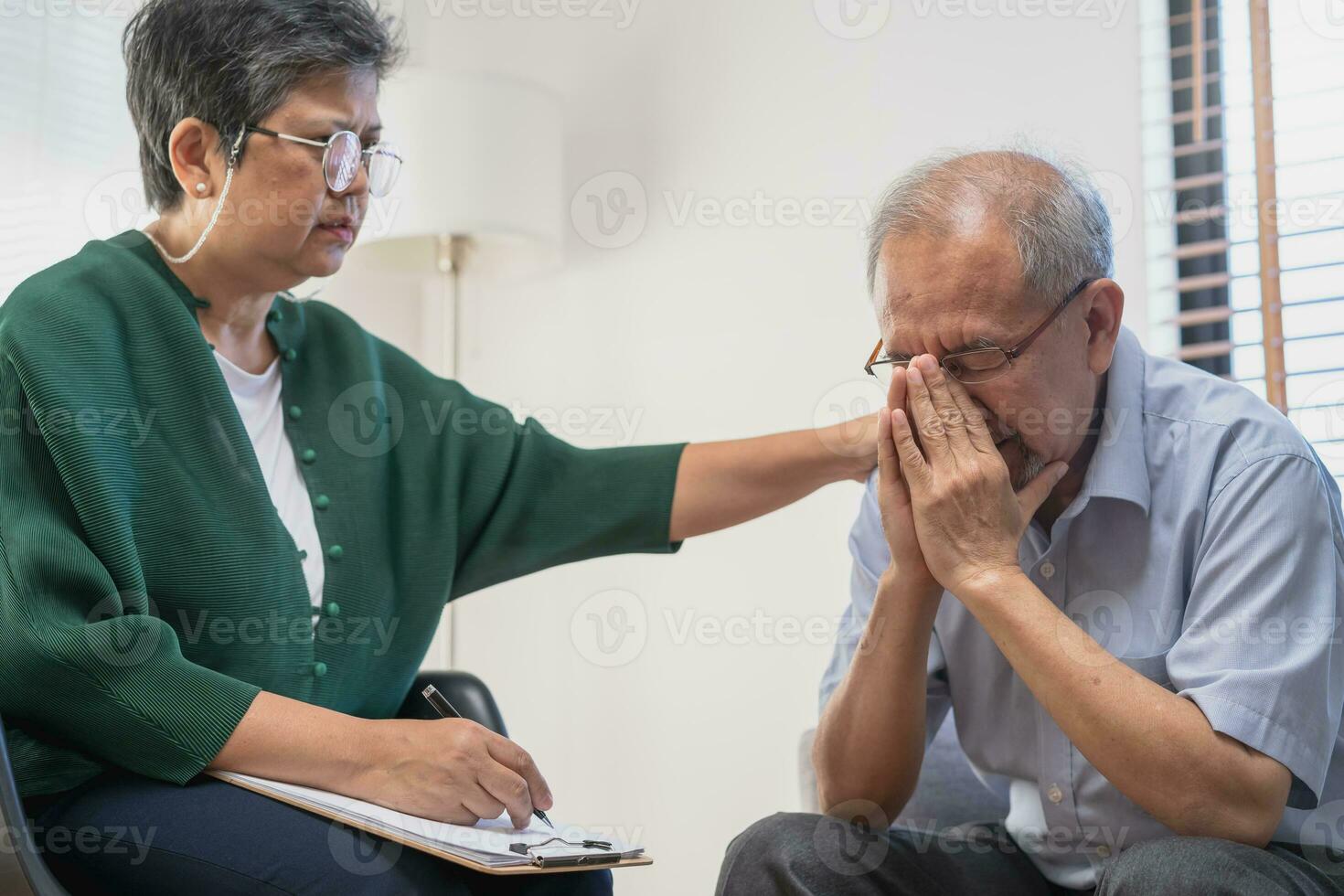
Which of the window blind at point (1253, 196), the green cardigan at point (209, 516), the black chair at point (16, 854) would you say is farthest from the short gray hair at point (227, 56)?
the window blind at point (1253, 196)

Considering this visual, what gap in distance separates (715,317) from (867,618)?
1.39 m

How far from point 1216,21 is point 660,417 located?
1392 mm

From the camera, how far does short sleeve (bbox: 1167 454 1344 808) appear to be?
1138mm

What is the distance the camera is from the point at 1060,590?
1418 millimetres

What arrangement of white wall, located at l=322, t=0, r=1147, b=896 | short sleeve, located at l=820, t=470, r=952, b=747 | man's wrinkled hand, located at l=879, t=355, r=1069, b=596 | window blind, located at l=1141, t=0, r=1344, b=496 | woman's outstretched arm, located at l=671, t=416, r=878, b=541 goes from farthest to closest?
1. white wall, located at l=322, t=0, r=1147, b=896
2. window blind, located at l=1141, t=0, r=1344, b=496
3. woman's outstretched arm, located at l=671, t=416, r=878, b=541
4. short sleeve, located at l=820, t=470, r=952, b=747
5. man's wrinkled hand, located at l=879, t=355, r=1069, b=596

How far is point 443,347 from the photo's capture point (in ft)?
10.1

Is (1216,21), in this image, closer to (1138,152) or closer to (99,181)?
(1138,152)

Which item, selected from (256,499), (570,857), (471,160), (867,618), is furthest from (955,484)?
(471,160)

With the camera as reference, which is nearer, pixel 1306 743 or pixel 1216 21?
pixel 1306 743

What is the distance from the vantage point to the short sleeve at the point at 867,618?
1505 millimetres

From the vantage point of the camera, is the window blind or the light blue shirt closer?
the light blue shirt

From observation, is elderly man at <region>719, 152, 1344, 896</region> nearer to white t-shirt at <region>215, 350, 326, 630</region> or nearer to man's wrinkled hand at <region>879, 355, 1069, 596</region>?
man's wrinkled hand at <region>879, 355, 1069, 596</region>

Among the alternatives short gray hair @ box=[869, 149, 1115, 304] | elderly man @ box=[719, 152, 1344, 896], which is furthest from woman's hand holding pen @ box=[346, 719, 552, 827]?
short gray hair @ box=[869, 149, 1115, 304]

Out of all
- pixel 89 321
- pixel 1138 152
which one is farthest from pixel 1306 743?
pixel 1138 152
